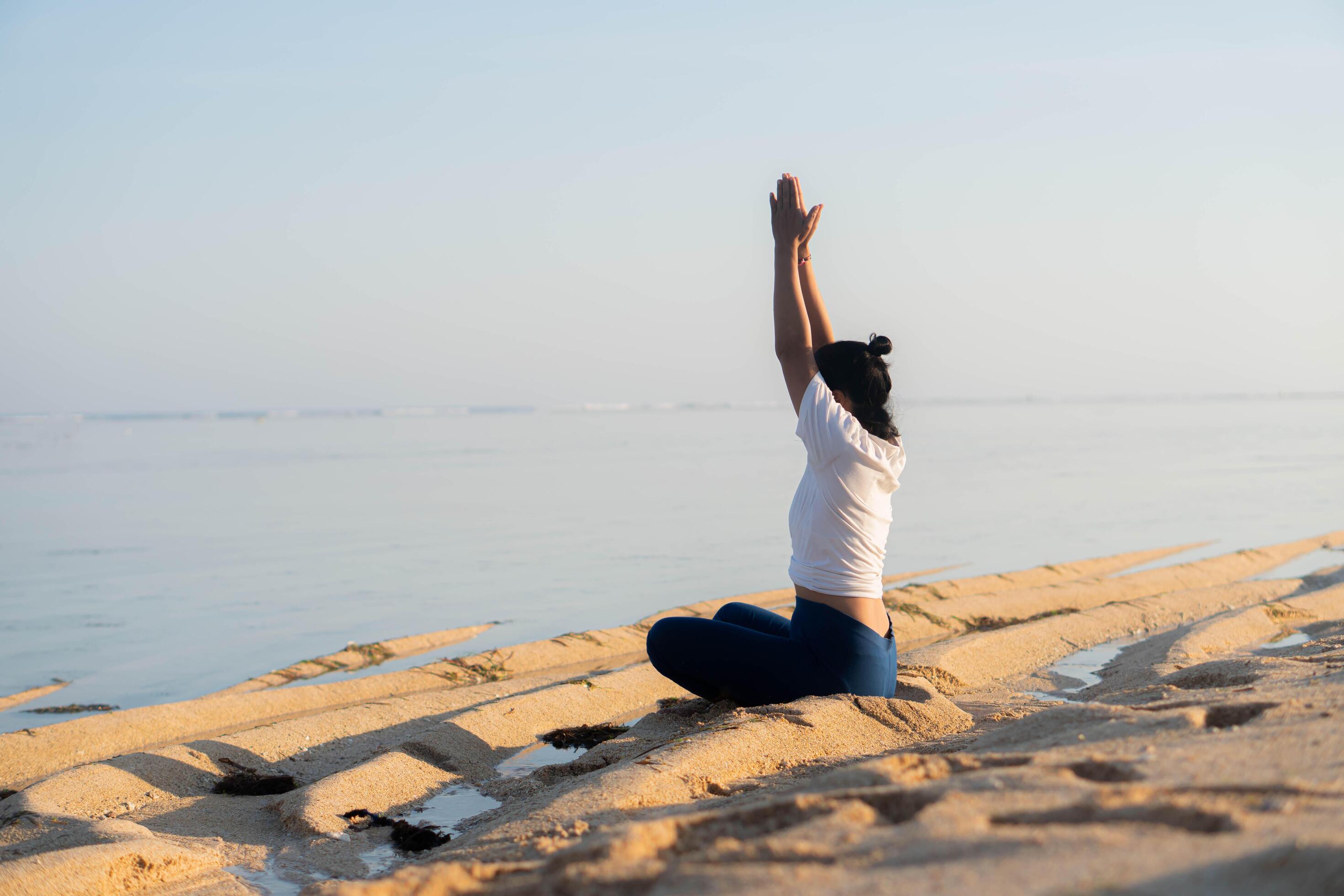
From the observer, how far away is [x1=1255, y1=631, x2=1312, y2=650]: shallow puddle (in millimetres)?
5423

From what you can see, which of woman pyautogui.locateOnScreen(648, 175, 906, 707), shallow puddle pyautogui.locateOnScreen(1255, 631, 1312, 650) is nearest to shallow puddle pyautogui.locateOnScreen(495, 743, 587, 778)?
woman pyautogui.locateOnScreen(648, 175, 906, 707)

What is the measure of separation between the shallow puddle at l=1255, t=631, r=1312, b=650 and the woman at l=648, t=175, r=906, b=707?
9.75 feet

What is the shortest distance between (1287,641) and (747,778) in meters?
4.21

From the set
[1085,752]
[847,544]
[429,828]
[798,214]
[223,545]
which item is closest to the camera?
[1085,752]

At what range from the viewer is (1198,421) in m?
43.9

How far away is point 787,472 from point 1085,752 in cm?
1643

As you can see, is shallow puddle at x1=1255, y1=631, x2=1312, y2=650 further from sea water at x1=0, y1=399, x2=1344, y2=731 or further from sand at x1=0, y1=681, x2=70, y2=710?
sand at x1=0, y1=681, x2=70, y2=710

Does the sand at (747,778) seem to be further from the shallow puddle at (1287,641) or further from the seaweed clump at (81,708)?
the seaweed clump at (81,708)

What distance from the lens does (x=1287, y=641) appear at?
565 centimetres

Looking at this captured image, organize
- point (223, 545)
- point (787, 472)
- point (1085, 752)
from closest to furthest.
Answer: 1. point (1085, 752)
2. point (223, 545)
3. point (787, 472)

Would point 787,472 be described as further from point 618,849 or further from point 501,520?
point 618,849

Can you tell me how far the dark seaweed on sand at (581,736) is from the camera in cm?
419

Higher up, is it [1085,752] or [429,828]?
[1085,752]

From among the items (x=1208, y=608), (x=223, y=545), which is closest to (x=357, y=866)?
(x=1208, y=608)
